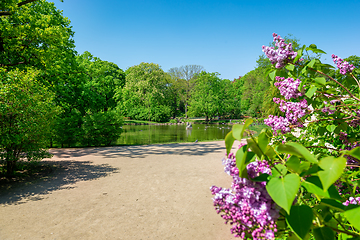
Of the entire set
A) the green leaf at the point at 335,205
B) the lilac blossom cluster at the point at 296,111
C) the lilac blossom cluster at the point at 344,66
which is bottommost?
the green leaf at the point at 335,205

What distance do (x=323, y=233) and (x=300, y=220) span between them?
0.20m

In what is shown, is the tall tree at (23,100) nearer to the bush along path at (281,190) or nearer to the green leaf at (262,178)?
the bush along path at (281,190)

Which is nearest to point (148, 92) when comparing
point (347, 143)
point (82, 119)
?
point (82, 119)

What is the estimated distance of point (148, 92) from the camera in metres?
36.5

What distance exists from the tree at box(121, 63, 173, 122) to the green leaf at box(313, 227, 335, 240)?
34550 millimetres

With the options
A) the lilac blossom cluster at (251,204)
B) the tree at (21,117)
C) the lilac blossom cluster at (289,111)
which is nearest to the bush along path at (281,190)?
the lilac blossom cluster at (251,204)

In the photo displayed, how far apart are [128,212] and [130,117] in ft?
130

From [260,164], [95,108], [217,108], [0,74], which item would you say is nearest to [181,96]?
[217,108]

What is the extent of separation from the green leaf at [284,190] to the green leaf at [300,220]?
0.48ft

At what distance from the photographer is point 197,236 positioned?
292 cm

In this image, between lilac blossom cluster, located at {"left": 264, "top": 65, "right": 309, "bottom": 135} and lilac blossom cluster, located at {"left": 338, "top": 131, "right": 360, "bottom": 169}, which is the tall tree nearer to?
lilac blossom cluster, located at {"left": 264, "top": 65, "right": 309, "bottom": 135}

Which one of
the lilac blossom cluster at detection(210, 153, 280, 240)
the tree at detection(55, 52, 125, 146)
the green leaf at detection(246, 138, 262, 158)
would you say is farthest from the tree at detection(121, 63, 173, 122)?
the green leaf at detection(246, 138, 262, 158)

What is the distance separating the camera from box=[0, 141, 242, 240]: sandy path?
3.04 m

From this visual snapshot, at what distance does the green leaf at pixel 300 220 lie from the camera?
65 cm
